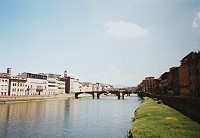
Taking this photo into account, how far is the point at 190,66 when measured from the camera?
2704 inches

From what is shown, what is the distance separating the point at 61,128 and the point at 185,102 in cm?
2211

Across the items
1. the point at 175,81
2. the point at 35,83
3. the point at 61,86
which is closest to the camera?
the point at 175,81

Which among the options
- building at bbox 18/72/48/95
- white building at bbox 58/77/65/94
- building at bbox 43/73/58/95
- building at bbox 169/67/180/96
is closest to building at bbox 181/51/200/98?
building at bbox 169/67/180/96

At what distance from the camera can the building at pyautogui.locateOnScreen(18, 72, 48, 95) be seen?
131625mm

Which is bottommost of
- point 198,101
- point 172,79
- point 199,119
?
point 199,119

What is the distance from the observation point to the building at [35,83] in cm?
13162

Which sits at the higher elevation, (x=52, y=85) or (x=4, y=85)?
(x=52, y=85)

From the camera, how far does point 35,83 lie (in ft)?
457

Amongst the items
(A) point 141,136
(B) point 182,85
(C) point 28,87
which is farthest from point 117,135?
(C) point 28,87

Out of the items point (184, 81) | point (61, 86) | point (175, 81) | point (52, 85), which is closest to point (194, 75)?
point (184, 81)

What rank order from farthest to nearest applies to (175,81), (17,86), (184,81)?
(17,86) → (175,81) → (184,81)

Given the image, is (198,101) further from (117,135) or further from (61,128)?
(61,128)

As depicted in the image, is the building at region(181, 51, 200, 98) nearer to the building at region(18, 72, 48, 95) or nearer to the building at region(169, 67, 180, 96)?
the building at region(169, 67, 180, 96)

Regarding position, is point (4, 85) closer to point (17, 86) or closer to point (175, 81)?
point (17, 86)
